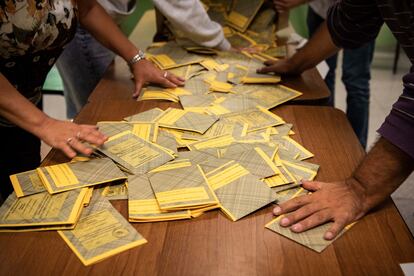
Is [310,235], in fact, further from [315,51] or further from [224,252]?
[315,51]

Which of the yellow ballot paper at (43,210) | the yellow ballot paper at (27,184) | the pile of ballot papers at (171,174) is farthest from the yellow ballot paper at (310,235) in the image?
the yellow ballot paper at (27,184)

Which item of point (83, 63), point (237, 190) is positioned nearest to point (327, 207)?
point (237, 190)

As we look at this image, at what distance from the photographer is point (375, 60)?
12.7ft

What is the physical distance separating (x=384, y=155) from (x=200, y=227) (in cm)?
40

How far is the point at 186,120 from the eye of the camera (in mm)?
1198

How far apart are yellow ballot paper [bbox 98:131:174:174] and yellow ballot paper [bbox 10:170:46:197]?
161 mm

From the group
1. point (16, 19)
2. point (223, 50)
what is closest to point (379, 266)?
point (16, 19)

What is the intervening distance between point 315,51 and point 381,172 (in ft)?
2.29

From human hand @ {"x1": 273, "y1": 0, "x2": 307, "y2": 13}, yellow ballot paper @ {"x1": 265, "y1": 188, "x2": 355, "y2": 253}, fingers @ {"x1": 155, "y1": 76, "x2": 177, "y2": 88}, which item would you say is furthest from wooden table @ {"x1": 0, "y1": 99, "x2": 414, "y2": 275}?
human hand @ {"x1": 273, "y1": 0, "x2": 307, "y2": 13}

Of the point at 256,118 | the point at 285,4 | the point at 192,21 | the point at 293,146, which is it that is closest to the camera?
the point at 293,146

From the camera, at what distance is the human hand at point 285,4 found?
6.08ft

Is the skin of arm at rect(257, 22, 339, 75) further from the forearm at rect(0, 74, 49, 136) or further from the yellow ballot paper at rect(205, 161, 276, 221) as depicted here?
the forearm at rect(0, 74, 49, 136)

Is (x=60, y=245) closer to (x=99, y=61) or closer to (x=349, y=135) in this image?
(x=349, y=135)

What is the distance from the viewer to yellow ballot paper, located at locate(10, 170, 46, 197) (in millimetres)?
897
